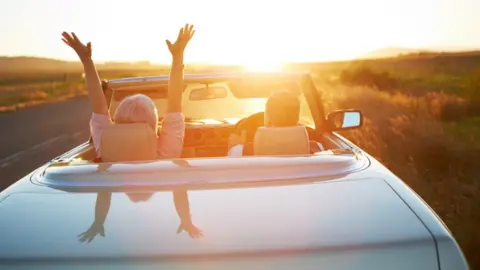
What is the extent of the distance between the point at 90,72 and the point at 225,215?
6.67 feet

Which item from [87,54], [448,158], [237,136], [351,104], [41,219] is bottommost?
[351,104]

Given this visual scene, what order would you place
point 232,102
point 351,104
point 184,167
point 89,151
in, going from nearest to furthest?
point 184,167 < point 89,151 < point 232,102 < point 351,104

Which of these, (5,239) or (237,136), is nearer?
(5,239)

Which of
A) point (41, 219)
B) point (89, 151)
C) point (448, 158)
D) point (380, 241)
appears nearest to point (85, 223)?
point (41, 219)

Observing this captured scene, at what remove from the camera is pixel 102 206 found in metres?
2.76

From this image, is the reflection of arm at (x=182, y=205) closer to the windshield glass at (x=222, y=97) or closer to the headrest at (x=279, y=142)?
the headrest at (x=279, y=142)

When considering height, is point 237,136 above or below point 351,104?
above

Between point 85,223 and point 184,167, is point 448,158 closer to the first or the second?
point 184,167

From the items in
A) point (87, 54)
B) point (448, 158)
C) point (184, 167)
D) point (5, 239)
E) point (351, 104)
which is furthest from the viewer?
point (351, 104)

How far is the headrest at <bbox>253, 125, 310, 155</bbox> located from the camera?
3.85m

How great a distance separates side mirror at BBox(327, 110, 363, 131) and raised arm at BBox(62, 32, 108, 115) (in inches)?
70.5

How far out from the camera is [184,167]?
3238mm

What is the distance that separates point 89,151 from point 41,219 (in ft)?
7.80

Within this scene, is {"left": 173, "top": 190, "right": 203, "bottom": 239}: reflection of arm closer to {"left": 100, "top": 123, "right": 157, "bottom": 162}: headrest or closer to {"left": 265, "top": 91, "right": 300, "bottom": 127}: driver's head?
{"left": 100, "top": 123, "right": 157, "bottom": 162}: headrest
